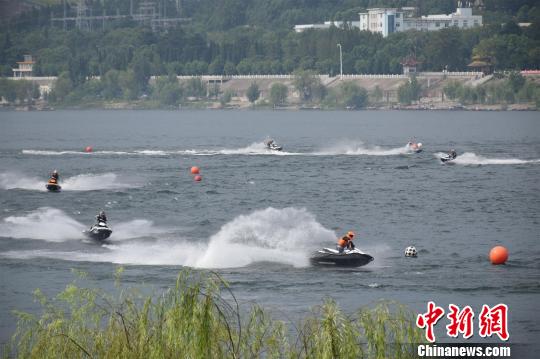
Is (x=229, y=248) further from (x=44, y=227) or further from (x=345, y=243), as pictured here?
(x=44, y=227)

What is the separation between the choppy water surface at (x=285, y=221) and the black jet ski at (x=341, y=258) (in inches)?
22.8

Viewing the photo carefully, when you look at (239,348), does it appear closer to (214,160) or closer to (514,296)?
(514,296)

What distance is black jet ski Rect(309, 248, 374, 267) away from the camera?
2482 inches

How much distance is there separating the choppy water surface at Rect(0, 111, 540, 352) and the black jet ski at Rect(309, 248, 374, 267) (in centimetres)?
58

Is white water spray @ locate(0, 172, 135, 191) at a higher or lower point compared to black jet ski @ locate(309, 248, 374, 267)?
lower

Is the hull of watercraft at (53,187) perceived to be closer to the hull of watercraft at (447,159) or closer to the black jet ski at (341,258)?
the black jet ski at (341,258)

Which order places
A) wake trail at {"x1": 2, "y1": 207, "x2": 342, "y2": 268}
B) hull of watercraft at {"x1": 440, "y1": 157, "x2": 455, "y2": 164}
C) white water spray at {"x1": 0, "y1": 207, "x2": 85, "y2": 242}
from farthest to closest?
hull of watercraft at {"x1": 440, "y1": 157, "x2": 455, "y2": 164}, white water spray at {"x1": 0, "y1": 207, "x2": 85, "y2": 242}, wake trail at {"x1": 2, "y1": 207, "x2": 342, "y2": 268}

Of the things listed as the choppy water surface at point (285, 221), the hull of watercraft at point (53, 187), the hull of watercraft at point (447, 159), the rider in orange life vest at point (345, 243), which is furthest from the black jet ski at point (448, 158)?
the rider in orange life vest at point (345, 243)

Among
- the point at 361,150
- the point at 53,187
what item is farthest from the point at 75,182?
the point at 361,150

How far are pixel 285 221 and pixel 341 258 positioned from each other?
52.4 feet

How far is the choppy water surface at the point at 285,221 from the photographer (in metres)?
59.1

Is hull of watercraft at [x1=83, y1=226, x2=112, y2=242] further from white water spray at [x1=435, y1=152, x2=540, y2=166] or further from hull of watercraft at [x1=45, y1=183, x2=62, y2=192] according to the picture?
white water spray at [x1=435, y1=152, x2=540, y2=166]

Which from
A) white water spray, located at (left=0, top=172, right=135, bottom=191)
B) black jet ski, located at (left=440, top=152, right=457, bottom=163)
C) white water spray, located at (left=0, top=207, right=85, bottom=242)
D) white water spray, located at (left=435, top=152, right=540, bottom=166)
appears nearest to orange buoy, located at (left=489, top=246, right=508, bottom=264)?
white water spray, located at (left=0, top=207, right=85, bottom=242)

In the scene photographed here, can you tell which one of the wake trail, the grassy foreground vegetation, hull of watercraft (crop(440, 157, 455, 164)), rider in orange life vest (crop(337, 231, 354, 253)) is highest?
the grassy foreground vegetation
